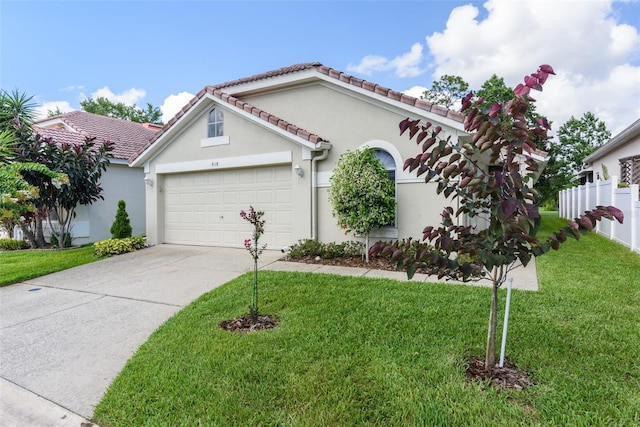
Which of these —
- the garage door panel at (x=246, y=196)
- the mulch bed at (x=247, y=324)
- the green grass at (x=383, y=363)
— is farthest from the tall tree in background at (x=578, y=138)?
the mulch bed at (x=247, y=324)

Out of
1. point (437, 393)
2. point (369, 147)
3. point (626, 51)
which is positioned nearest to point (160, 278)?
point (369, 147)

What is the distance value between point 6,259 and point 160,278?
640 centimetres

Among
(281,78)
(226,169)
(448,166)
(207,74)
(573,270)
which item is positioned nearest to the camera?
(448,166)

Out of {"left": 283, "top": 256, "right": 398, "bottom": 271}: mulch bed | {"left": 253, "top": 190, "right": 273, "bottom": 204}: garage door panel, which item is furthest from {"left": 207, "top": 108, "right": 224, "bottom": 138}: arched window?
{"left": 283, "top": 256, "right": 398, "bottom": 271}: mulch bed

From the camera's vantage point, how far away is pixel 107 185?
1308 cm

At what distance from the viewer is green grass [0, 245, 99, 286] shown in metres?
7.59

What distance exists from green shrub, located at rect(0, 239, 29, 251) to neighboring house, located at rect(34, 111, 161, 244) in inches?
70.5

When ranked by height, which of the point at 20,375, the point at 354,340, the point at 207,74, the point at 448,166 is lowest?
the point at 20,375

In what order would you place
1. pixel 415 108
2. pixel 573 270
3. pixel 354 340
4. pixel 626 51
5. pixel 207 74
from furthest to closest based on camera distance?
1. pixel 207 74
2. pixel 626 51
3. pixel 415 108
4. pixel 573 270
5. pixel 354 340

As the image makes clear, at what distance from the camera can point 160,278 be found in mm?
7090

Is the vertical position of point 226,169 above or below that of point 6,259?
above

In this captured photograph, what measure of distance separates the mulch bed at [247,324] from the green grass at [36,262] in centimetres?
614

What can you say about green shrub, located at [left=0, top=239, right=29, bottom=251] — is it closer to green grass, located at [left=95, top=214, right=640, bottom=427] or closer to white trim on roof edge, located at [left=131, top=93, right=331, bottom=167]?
white trim on roof edge, located at [left=131, top=93, right=331, bottom=167]

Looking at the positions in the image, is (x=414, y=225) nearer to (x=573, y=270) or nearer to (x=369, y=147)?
(x=369, y=147)
